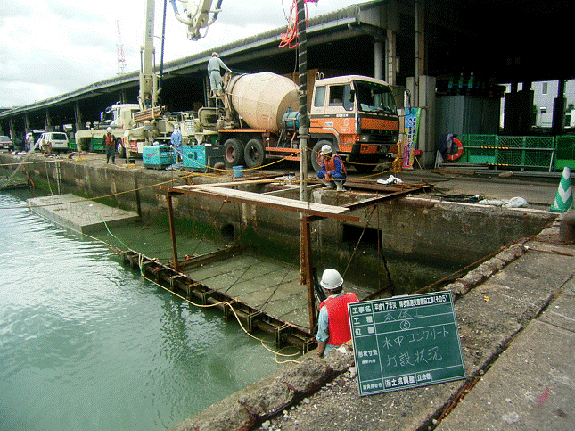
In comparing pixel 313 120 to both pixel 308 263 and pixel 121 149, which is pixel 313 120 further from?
pixel 121 149

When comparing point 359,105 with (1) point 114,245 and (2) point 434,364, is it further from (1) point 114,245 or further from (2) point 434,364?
(1) point 114,245

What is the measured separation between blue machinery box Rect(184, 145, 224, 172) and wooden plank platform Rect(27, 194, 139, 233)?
393 cm

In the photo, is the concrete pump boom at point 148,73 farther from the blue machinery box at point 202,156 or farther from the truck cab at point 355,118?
the truck cab at point 355,118

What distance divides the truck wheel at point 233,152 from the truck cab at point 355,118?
3822 millimetres

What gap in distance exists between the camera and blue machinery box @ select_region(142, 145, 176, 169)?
15.9m

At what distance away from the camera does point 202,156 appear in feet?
45.9

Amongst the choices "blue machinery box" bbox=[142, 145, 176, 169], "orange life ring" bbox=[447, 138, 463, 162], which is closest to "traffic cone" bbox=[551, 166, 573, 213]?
"orange life ring" bbox=[447, 138, 463, 162]

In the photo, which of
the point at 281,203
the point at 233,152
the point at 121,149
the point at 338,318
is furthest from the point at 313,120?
the point at 121,149

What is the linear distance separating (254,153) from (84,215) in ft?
26.3

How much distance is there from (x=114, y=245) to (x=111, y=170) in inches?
248

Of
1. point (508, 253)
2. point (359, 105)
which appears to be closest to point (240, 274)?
point (359, 105)

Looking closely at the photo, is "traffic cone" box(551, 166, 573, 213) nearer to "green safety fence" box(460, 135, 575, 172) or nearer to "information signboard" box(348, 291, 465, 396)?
"information signboard" box(348, 291, 465, 396)

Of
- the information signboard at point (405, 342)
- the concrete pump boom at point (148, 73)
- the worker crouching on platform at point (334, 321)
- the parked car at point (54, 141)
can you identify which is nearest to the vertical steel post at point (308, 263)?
the worker crouching on platform at point (334, 321)

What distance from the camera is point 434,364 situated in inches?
113
